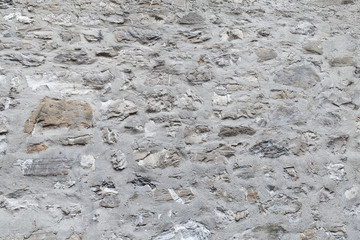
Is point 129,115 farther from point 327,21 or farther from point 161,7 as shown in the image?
point 327,21

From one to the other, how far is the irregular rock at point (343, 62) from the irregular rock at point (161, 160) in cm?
123

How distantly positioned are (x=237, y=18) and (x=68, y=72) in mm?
1165

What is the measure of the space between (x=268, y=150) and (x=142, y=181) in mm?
735

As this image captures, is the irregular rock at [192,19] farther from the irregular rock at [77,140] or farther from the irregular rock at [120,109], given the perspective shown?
the irregular rock at [77,140]

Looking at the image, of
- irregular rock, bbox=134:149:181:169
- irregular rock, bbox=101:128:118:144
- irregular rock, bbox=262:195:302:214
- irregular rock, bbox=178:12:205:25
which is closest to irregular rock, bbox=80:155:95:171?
irregular rock, bbox=101:128:118:144

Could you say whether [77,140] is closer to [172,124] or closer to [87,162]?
[87,162]

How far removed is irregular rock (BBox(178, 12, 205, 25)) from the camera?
234 cm

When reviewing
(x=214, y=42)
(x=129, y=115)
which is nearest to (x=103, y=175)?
(x=129, y=115)

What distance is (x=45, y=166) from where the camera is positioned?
Result: 179cm

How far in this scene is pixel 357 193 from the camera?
2.07 m

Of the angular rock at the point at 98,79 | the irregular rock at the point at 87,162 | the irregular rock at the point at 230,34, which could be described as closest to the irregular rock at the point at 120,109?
the angular rock at the point at 98,79

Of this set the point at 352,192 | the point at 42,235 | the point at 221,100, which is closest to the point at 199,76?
the point at 221,100

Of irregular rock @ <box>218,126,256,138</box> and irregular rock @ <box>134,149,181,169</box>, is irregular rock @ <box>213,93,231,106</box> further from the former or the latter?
irregular rock @ <box>134,149,181,169</box>

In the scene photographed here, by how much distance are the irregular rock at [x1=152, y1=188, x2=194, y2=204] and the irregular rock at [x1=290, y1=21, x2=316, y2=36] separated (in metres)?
1.34
